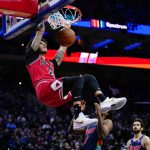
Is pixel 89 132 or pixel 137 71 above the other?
pixel 89 132

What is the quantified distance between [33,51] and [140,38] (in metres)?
15.3

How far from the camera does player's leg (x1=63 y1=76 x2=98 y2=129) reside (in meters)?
5.96

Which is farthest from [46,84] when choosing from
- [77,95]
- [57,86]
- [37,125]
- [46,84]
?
[37,125]

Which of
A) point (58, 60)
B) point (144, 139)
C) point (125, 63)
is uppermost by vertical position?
point (58, 60)

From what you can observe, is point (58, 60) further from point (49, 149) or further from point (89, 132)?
point (49, 149)

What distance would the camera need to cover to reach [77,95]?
6.02 meters

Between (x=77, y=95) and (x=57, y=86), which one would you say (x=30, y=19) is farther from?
(x=77, y=95)

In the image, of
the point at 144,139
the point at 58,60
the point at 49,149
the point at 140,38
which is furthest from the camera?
the point at 140,38

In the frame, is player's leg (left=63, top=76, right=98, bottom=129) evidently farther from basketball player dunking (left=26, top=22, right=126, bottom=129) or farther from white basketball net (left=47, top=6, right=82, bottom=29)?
white basketball net (left=47, top=6, right=82, bottom=29)

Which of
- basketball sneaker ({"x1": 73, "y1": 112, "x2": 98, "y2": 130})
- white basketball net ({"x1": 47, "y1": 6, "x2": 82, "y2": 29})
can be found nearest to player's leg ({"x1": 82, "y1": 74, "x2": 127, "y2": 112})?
basketball sneaker ({"x1": 73, "y1": 112, "x2": 98, "y2": 130})

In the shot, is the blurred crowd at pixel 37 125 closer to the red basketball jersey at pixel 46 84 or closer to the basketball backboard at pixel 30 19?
the basketball backboard at pixel 30 19

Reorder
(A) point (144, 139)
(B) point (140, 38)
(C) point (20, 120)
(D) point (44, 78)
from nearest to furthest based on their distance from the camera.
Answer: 1. (D) point (44, 78)
2. (A) point (144, 139)
3. (C) point (20, 120)
4. (B) point (140, 38)

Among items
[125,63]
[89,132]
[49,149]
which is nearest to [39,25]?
[89,132]

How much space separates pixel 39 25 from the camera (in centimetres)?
631
